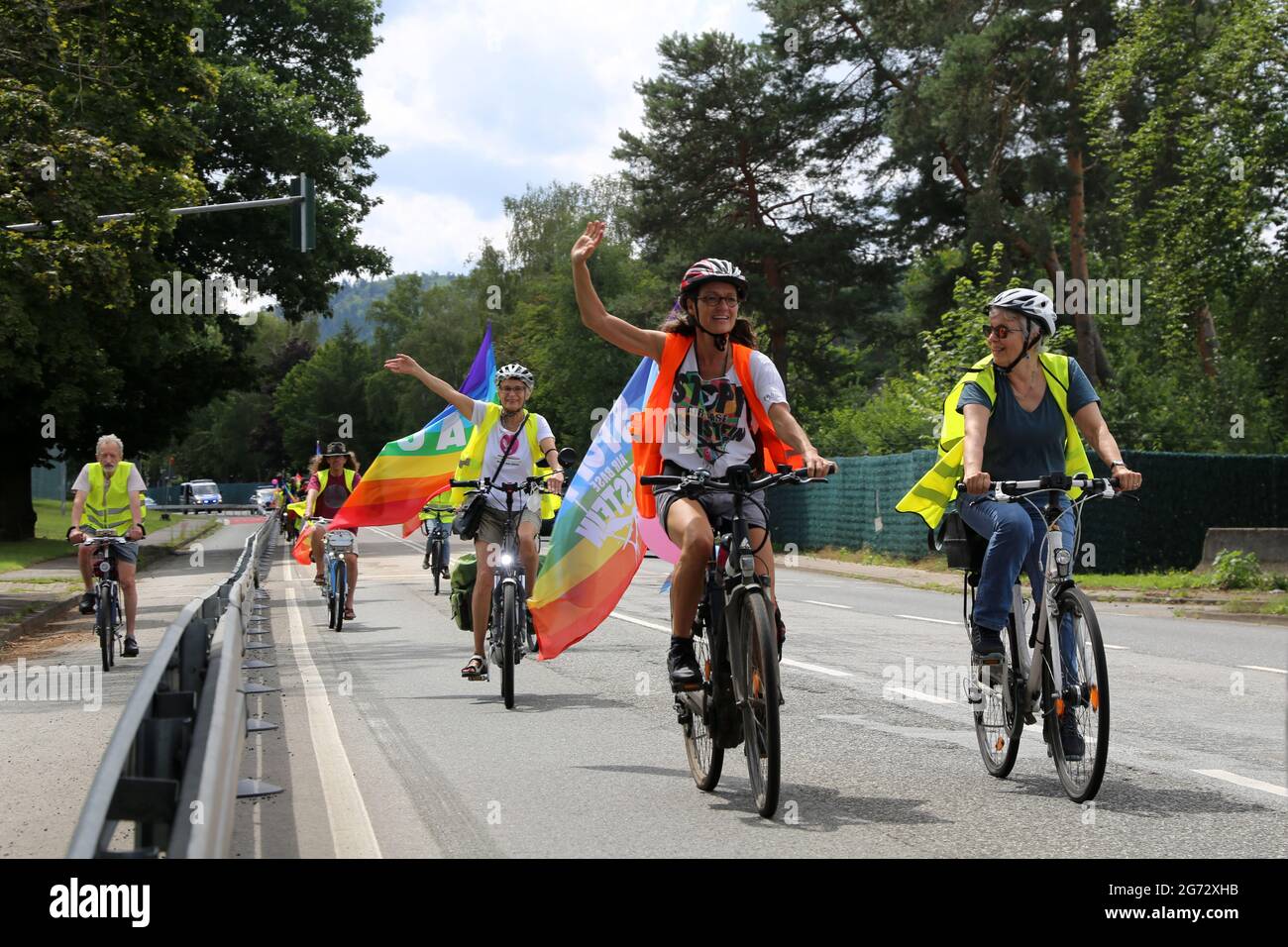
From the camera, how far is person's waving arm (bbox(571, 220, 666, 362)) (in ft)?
20.7

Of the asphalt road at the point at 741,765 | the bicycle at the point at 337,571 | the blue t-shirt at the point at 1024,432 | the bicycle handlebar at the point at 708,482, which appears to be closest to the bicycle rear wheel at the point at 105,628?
the asphalt road at the point at 741,765

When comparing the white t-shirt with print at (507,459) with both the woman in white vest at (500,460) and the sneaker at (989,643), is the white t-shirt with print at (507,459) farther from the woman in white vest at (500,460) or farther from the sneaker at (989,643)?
the sneaker at (989,643)

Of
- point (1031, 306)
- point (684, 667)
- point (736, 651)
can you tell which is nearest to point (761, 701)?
point (736, 651)

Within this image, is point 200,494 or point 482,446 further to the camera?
point 200,494

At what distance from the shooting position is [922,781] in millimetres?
6586

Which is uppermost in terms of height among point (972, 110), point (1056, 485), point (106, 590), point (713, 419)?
point (972, 110)

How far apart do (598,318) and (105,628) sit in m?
7.80

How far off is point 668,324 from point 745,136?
36071 mm

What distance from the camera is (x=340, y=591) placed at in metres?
15.7

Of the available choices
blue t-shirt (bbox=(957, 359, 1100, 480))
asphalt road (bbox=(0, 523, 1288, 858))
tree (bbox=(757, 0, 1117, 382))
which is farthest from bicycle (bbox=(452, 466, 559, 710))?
tree (bbox=(757, 0, 1117, 382))

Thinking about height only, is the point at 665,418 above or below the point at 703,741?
above

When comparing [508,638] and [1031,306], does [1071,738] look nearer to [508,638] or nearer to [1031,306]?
[1031,306]
